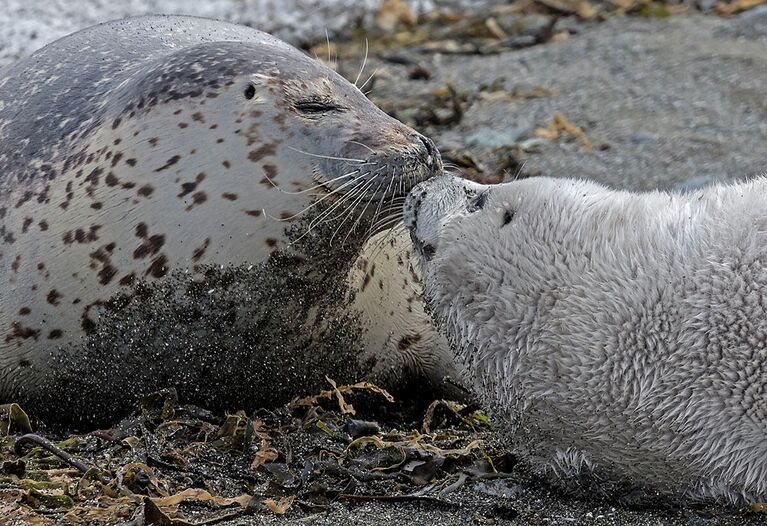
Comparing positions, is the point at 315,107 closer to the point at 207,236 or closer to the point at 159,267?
the point at 207,236

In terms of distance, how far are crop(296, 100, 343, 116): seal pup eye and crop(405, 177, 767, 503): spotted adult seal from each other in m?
0.64

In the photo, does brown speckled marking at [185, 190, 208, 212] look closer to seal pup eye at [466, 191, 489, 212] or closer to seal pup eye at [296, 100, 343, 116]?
seal pup eye at [296, 100, 343, 116]

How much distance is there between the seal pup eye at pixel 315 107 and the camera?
14.2ft

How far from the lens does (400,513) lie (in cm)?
353

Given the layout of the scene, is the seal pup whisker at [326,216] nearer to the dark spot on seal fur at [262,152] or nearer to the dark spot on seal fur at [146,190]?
the dark spot on seal fur at [262,152]

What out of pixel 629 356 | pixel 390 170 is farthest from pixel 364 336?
pixel 629 356

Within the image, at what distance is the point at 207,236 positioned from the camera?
164 inches

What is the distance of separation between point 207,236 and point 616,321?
53.0 inches

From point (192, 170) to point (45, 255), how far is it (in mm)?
566

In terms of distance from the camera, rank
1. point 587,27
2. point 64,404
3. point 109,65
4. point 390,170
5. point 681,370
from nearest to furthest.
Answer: point 681,370, point 390,170, point 64,404, point 109,65, point 587,27

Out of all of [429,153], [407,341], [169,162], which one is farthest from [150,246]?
[407,341]

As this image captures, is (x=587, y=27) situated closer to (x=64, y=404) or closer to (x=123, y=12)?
(x=123, y=12)

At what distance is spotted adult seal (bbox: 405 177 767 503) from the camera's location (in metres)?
3.32

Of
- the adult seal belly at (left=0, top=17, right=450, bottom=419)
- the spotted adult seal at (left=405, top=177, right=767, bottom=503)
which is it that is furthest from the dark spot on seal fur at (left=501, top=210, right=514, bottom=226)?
the adult seal belly at (left=0, top=17, right=450, bottom=419)
